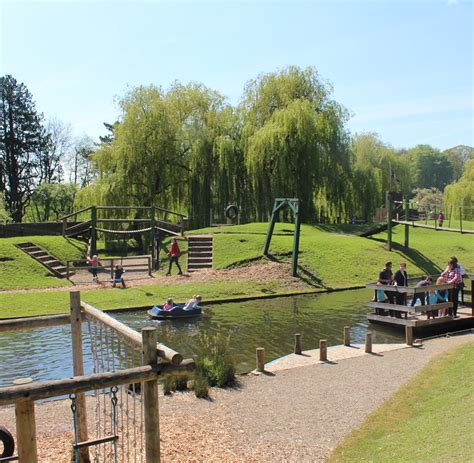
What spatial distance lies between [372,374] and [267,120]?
97.8 feet

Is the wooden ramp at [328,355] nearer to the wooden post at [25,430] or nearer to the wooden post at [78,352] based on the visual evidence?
the wooden post at [78,352]

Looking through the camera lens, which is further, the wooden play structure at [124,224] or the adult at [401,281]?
the wooden play structure at [124,224]

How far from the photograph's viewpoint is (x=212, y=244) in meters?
31.1

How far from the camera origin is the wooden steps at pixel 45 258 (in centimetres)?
2655

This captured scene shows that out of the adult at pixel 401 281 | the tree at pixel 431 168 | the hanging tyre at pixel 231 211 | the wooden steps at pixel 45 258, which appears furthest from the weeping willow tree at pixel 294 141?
the tree at pixel 431 168

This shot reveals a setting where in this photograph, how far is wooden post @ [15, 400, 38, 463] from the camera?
4.61 meters

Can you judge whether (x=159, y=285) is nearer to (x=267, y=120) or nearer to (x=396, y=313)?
(x=396, y=313)

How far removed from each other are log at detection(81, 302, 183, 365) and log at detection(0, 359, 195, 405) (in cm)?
10

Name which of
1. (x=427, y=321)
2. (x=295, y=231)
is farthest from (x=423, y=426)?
(x=295, y=231)

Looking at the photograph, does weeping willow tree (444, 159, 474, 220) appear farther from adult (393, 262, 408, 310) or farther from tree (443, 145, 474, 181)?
tree (443, 145, 474, 181)

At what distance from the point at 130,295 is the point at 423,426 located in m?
15.9

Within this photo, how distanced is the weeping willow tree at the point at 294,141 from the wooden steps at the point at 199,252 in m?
8.02

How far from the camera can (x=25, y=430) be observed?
4.63 m

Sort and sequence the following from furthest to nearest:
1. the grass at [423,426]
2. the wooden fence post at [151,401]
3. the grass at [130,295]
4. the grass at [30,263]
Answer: the grass at [30,263]
the grass at [130,295]
the grass at [423,426]
the wooden fence post at [151,401]
